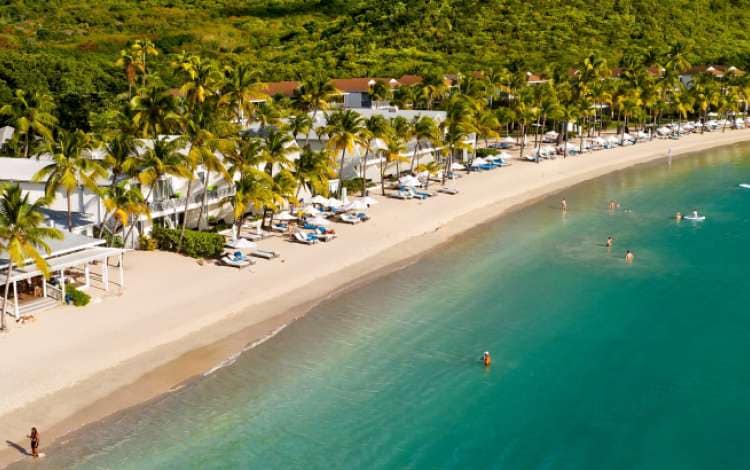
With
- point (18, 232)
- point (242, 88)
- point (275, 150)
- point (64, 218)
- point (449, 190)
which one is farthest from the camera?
point (449, 190)

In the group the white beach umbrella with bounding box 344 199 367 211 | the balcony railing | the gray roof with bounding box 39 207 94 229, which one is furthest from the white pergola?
the white beach umbrella with bounding box 344 199 367 211

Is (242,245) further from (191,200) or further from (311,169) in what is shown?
(311,169)

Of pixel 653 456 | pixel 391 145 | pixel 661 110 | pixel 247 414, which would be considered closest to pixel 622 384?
pixel 653 456

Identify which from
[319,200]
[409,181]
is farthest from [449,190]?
[319,200]

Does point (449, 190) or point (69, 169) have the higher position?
point (69, 169)

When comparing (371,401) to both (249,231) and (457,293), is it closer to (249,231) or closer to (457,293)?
(457,293)

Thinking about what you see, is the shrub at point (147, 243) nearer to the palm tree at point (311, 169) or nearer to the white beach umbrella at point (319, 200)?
the palm tree at point (311, 169)

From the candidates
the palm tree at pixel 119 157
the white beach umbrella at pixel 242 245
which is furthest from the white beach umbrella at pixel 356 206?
the palm tree at pixel 119 157

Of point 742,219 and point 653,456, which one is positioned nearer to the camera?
point 653,456
